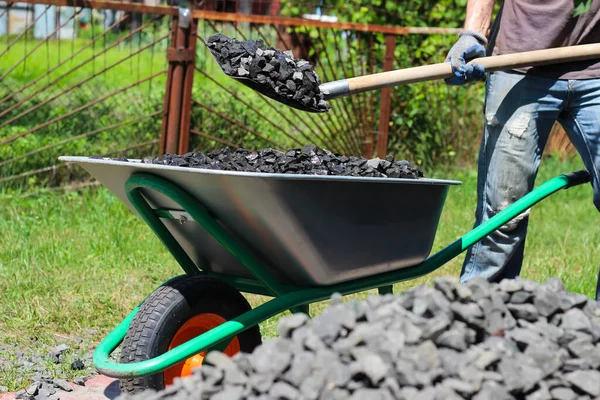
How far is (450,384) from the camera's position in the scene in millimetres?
1823

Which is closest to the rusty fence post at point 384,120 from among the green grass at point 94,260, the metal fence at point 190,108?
the metal fence at point 190,108

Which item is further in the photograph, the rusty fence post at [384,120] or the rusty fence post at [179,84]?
the rusty fence post at [384,120]

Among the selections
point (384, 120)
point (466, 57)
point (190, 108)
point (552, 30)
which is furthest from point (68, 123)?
point (552, 30)

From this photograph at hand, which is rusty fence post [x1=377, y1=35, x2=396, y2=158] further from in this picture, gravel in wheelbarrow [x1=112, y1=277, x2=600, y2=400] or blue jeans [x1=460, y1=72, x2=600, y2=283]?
gravel in wheelbarrow [x1=112, y1=277, x2=600, y2=400]

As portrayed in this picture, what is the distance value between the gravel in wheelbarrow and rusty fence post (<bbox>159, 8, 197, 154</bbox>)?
12.1ft

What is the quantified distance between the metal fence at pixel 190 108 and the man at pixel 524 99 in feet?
8.00

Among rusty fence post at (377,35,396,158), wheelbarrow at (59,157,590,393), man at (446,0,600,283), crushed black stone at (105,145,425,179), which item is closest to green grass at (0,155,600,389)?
rusty fence post at (377,35,396,158)

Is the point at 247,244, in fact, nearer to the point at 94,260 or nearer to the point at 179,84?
the point at 94,260

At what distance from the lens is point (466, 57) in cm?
304

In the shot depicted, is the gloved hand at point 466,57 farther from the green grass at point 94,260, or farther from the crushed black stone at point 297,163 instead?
the green grass at point 94,260

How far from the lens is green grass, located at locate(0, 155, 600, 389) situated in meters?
3.75

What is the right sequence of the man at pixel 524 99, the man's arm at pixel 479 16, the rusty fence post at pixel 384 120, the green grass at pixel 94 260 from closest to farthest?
the man at pixel 524 99 → the man's arm at pixel 479 16 → the green grass at pixel 94 260 → the rusty fence post at pixel 384 120

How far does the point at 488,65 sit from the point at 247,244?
3.55 ft

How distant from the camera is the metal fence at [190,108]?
5500mm
